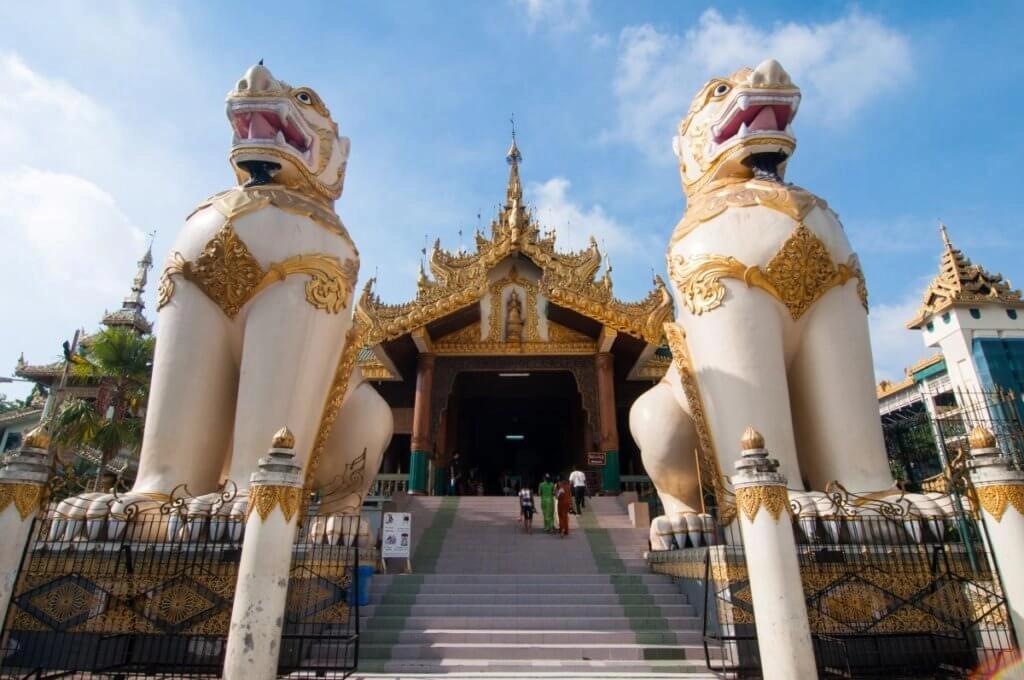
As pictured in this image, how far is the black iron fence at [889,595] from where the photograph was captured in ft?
12.8

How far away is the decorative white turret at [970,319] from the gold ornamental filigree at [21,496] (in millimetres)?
24159

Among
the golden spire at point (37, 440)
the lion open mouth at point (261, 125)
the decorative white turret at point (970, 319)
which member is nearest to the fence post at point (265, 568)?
the golden spire at point (37, 440)

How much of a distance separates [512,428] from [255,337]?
14.9 metres

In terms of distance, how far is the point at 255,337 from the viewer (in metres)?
4.86

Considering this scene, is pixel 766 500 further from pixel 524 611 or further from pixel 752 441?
pixel 524 611

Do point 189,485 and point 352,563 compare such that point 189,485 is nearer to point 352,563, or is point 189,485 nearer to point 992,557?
point 352,563

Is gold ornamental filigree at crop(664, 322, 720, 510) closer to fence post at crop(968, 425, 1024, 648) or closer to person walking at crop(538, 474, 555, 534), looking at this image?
fence post at crop(968, 425, 1024, 648)

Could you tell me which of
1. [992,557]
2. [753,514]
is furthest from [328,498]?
[992,557]

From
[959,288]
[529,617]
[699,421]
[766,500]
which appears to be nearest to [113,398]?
[529,617]

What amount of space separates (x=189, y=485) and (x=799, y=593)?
400cm

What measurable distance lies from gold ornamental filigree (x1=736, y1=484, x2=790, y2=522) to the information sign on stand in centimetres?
420

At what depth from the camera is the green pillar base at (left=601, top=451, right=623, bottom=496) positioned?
11.6 metres

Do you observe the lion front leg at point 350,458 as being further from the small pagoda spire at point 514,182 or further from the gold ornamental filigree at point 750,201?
the small pagoda spire at point 514,182

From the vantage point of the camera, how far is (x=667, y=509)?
19.0 feet
